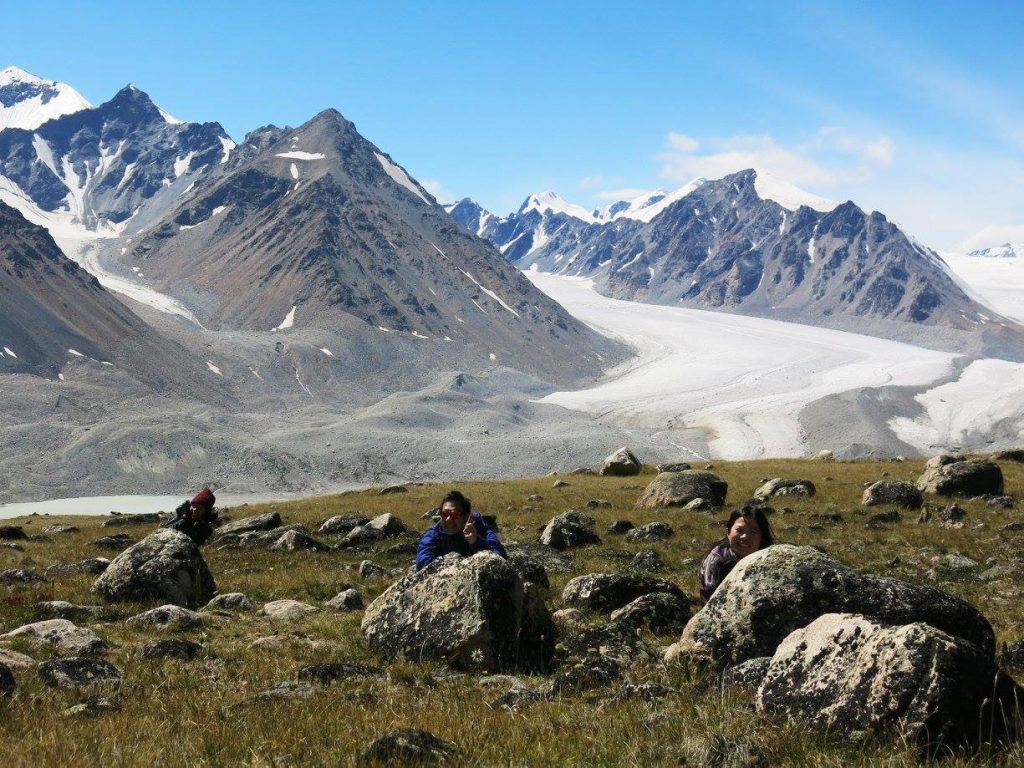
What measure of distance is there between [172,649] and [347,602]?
200 inches

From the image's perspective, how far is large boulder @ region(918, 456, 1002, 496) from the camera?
35.4 meters

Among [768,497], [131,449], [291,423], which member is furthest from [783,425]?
[768,497]

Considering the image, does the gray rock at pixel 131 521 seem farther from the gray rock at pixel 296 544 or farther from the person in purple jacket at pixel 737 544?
the person in purple jacket at pixel 737 544

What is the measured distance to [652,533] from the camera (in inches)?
1088

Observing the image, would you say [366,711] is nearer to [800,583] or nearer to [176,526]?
[800,583]

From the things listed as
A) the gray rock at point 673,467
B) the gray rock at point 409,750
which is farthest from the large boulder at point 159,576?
the gray rock at point 673,467

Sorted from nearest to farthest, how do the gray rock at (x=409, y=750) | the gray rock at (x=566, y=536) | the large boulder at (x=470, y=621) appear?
the gray rock at (x=409, y=750) → the large boulder at (x=470, y=621) → the gray rock at (x=566, y=536)

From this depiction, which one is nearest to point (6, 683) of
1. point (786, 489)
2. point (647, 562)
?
point (647, 562)

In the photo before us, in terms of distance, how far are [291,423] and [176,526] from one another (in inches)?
5254

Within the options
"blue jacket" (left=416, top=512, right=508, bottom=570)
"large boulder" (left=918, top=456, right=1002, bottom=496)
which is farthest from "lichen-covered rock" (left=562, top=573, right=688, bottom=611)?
"large boulder" (left=918, top=456, right=1002, bottom=496)

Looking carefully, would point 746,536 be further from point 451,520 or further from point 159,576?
point 159,576

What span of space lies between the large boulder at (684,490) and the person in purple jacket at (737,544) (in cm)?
2393

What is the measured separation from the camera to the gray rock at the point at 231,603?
16000 millimetres

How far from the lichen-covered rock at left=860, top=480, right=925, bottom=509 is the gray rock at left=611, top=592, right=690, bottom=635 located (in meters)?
22.5
